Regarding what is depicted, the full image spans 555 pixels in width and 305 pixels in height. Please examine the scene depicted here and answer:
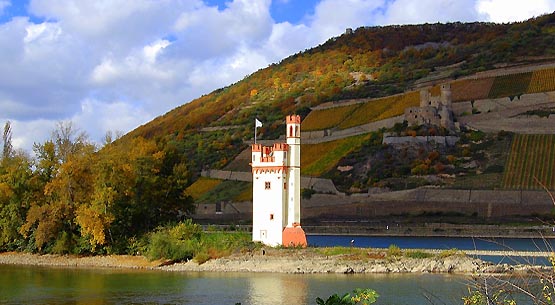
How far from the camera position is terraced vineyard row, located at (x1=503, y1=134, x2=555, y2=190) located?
8288cm

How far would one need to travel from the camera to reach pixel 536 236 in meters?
70.6

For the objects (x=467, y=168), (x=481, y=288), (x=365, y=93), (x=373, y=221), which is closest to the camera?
(x=481, y=288)

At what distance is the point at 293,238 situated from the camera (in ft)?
137

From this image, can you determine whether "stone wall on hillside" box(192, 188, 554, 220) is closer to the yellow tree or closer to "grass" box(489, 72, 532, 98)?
"grass" box(489, 72, 532, 98)

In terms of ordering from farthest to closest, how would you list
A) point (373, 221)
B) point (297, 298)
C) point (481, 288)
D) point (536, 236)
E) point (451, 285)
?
point (373, 221)
point (536, 236)
point (451, 285)
point (297, 298)
point (481, 288)

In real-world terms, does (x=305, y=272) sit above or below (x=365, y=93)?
below

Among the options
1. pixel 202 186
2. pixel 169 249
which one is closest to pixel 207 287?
pixel 169 249

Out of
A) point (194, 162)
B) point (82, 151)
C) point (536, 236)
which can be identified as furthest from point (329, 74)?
point (82, 151)

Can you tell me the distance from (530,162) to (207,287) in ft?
202

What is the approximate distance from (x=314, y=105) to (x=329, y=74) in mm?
25470

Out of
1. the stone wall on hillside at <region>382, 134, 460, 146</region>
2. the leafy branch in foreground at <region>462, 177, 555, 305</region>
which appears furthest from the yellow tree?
the stone wall on hillside at <region>382, 134, 460, 146</region>

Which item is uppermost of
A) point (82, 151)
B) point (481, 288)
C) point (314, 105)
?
point (314, 105)

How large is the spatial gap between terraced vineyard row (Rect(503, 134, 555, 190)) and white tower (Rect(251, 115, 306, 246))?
45.1 meters

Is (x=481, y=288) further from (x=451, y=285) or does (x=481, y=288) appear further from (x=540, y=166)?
(x=540, y=166)
